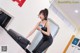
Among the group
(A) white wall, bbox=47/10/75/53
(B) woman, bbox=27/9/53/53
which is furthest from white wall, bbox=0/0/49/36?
(B) woman, bbox=27/9/53/53

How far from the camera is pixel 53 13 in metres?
6.16

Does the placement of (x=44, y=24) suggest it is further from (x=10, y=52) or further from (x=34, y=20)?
(x=34, y=20)

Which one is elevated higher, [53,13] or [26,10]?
[53,13]

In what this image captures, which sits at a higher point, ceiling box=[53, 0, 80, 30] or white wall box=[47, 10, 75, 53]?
ceiling box=[53, 0, 80, 30]

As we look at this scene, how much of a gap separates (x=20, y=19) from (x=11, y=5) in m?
0.49

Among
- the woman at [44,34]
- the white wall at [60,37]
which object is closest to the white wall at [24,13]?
the white wall at [60,37]

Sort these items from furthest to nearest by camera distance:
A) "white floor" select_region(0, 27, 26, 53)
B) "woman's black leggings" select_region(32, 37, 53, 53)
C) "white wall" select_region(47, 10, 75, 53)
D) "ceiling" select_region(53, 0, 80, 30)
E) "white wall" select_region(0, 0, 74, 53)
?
"ceiling" select_region(53, 0, 80, 30) → "white wall" select_region(47, 10, 75, 53) → "white wall" select_region(0, 0, 74, 53) → "woman's black leggings" select_region(32, 37, 53, 53) → "white floor" select_region(0, 27, 26, 53)

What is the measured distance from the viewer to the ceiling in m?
6.65

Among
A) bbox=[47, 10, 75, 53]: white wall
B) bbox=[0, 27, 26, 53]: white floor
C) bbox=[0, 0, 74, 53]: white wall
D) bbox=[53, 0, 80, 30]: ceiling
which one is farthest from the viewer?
bbox=[53, 0, 80, 30]: ceiling

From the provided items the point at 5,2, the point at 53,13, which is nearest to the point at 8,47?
the point at 5,2

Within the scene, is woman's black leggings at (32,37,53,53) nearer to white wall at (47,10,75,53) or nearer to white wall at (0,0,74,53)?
white wall at (0,0,74,53)

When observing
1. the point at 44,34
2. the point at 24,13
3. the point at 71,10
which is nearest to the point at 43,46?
the point at 44,34

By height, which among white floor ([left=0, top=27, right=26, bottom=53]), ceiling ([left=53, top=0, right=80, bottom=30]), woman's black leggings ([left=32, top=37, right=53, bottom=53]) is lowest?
white floor ([left=0, top=27, right=26, bottom=53])

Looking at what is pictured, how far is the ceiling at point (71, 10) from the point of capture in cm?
665
